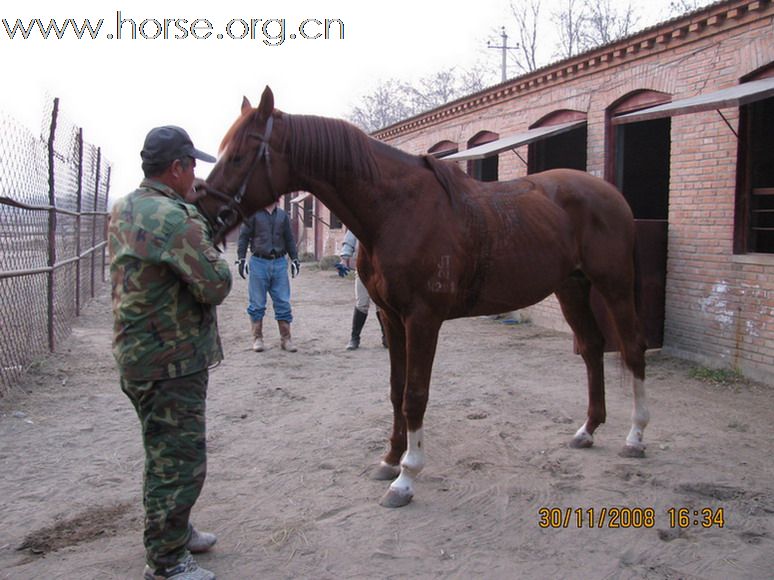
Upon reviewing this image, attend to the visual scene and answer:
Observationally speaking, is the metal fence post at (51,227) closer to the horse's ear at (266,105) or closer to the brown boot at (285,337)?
A: the brown boot at (285,337)

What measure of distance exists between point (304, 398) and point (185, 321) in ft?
11.0

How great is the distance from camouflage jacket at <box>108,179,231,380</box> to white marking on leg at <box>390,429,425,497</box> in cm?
153

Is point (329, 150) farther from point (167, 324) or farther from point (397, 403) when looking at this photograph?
point (397, 403)

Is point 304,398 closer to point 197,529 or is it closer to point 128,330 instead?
point 197,529

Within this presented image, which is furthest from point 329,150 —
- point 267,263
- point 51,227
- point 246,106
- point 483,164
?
point 483,164

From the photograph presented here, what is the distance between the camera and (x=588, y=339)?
4617 millimetres

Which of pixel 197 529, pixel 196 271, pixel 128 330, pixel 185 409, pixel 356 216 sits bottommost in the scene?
pixel 197 529

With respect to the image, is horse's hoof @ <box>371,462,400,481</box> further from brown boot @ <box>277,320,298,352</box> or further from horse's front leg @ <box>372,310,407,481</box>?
brown boot @ <box>277,320,298,352</box>

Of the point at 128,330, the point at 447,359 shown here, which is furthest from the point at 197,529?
the point at 447,359

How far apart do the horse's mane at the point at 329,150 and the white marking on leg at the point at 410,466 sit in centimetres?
153

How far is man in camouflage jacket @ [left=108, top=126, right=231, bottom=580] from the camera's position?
2402mm

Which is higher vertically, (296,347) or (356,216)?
(356,216)

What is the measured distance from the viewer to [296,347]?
8078mm

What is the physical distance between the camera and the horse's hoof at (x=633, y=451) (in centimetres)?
420
